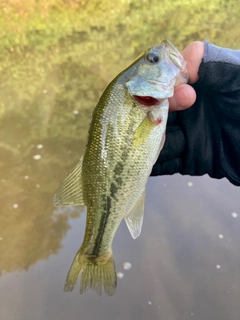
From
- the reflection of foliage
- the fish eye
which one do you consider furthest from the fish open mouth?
the reflection of foliage

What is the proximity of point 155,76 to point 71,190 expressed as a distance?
559 mm

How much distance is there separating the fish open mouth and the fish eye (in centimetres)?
15

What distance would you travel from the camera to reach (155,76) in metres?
1.35

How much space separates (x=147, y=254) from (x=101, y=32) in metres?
4.95

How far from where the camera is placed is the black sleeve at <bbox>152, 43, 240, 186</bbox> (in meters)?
1.92

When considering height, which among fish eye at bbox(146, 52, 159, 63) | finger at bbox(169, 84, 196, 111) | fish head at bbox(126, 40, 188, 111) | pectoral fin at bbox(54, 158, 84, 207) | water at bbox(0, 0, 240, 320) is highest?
fish eye at bbox(146, 52, 159, 63)

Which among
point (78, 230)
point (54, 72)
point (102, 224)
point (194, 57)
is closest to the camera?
point (102, 224)

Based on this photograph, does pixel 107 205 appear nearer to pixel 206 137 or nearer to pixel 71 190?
pixel 71 190

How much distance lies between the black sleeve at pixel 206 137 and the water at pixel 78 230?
83 centimetres

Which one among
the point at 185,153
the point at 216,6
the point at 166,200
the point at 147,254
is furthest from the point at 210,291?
the point at 216,6

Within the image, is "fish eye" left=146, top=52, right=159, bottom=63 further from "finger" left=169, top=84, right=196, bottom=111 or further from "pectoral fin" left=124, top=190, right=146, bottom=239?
"pectoral fin" left=124, top=190, right=146, bottom=239

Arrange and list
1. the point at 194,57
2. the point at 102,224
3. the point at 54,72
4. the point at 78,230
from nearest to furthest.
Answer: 1. the point at 102,224
2. the point at 194,57
3. the point at 78,230
4. the point at 54,72

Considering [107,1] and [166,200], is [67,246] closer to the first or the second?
[166,200]

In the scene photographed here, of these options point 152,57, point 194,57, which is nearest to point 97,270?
point 152,57
